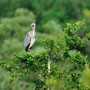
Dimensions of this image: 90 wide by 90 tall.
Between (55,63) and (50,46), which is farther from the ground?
(50,46)

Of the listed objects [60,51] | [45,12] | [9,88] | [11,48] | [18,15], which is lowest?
[60,51]

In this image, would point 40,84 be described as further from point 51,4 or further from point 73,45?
point 51,4

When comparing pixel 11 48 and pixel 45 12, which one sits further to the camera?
pixel 45 12

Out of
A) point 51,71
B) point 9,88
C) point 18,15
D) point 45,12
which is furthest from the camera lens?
point 45,12

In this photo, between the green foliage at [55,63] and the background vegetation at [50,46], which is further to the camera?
the background vegetation at [50,46]

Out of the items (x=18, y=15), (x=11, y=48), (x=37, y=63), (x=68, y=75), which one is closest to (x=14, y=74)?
(x=37, y=63)

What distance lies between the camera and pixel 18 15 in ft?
222

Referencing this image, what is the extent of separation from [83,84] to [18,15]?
49.5m

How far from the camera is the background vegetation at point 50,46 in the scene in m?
19.1

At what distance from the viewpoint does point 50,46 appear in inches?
Answer: 763

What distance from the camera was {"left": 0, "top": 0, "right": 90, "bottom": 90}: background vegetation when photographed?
62.7ft

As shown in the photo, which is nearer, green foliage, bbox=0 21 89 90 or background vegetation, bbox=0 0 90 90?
green foliage, bbox=0 21 89 90

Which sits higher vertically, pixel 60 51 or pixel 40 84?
pixel 60 51

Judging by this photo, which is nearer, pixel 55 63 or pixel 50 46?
pixel 50 46
